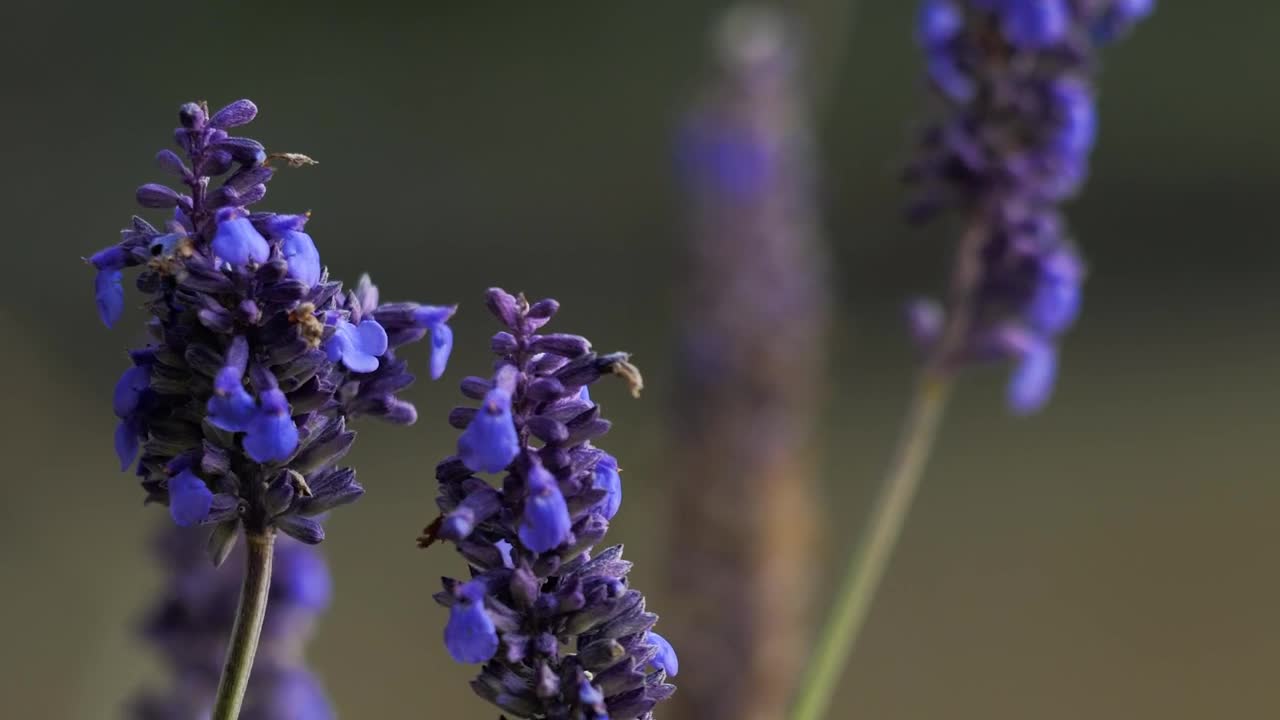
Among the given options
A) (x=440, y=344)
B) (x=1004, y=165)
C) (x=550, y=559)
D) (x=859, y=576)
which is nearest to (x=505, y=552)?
(x=550, y=559)

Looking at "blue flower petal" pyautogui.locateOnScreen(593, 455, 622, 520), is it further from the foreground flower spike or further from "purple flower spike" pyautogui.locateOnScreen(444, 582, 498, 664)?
"purple flower spike" pyautogui.locateOnScreen(444, 582, 498, 664)

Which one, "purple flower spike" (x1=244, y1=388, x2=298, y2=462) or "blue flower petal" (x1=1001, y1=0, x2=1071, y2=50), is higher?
"blue flower petal" (x1=1001, y1=0, x2=1071, y2=50)

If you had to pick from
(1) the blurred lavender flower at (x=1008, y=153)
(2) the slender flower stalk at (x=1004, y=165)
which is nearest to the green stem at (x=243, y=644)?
(2) the slender flower stalk at (x=1004, y=165)

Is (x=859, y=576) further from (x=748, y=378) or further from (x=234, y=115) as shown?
(x=748, y=378)

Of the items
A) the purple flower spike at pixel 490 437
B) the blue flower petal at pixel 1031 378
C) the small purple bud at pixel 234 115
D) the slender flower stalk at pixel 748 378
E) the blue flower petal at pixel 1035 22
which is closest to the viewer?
the purple flower spike at pixel 490 437

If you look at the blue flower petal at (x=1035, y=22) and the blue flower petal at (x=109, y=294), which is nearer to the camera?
the blue flower petal at (x=109, y=294)

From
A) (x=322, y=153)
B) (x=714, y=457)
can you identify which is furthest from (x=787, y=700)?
(x=322, y=153)

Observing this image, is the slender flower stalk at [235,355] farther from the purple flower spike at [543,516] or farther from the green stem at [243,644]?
the purple flower spike at [543,516]

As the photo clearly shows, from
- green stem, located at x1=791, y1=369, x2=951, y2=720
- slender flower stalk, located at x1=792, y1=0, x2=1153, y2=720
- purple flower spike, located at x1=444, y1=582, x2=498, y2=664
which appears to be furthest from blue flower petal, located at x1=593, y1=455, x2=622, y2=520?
slender flower stalk, located at x1=792, y1=0, x2=1153, y2=720
